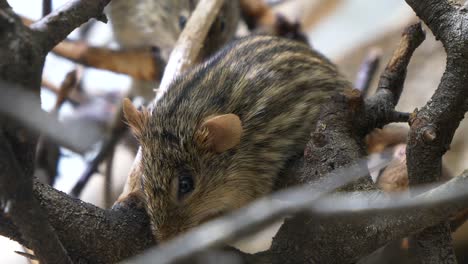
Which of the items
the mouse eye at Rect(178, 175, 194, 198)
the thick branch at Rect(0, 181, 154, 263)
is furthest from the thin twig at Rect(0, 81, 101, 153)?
the mouse eye at Rect(178, 175, 194, 198)

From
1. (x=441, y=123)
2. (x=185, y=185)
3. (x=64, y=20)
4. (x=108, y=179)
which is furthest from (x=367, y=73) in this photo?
(x=64, y=20)

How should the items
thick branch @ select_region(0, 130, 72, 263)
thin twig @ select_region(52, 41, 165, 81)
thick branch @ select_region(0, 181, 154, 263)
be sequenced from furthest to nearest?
1. thin twig @ select_region(52, 41, 165, 81)
2. thick branch @ select_region(0, 181, 154, 263)
3. thick branch @ select_region(0, 130, 72, 263)

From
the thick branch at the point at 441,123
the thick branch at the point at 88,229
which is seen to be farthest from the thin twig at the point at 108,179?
the thick branch at the point at 441,123

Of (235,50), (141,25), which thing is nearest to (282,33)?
(141,25)

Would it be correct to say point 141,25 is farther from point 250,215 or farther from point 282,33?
point 250,215

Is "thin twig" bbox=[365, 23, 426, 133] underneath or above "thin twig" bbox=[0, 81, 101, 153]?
above

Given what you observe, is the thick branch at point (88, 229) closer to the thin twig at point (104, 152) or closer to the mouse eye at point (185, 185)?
the mouse eye at point (185, 185)

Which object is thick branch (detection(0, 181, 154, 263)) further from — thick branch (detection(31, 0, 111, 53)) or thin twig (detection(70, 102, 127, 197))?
thin twig (detection(70, 102, 127, 197))
